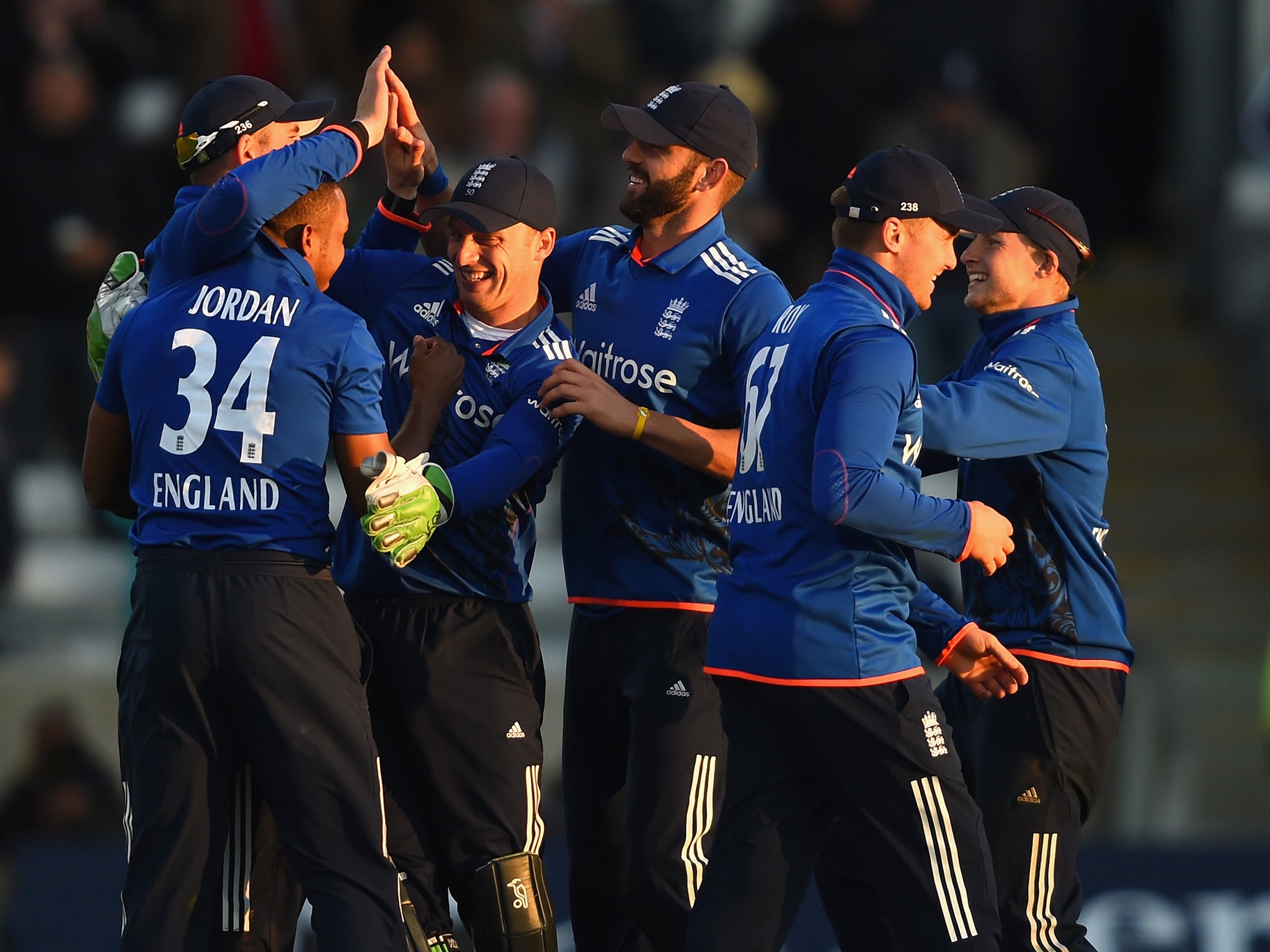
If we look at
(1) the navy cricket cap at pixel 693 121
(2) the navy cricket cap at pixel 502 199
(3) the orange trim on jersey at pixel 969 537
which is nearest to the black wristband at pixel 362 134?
(2) the navy cricket cap at pixel 502 199

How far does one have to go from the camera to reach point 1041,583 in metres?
5.72

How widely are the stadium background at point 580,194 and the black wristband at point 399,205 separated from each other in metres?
4.40

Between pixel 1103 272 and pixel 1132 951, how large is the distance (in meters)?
7.17

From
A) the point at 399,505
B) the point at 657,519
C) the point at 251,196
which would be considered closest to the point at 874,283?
the point at 657,519

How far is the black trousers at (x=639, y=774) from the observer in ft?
18.6

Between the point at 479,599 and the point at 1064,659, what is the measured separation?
5.31 feet

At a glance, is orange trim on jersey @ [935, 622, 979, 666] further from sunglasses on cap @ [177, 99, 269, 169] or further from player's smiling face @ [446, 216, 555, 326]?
sunglasses on cap @ [177, 99, 269, 169]

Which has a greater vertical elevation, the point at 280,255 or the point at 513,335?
the point at 280,255

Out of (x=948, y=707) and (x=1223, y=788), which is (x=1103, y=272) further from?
(x=948, y=707)

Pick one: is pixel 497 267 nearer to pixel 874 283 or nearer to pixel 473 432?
pixel 473 432

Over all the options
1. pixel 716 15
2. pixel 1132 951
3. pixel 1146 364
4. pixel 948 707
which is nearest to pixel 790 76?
pixel 716 15

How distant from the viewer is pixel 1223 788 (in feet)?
37.4

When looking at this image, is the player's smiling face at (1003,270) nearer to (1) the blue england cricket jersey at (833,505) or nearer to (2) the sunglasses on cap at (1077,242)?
(2) the sunglasses on cap at (1077,242)

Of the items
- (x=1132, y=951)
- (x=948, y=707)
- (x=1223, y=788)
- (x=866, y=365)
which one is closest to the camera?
(x=866, y=365)
